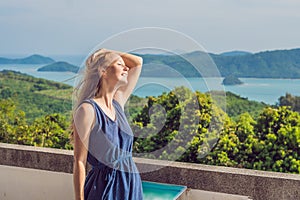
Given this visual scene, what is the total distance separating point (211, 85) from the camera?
2.59m

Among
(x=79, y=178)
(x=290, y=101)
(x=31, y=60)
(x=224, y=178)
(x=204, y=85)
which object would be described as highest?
(x=31, y=60)

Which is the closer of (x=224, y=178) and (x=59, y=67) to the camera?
(x=224, y=178)

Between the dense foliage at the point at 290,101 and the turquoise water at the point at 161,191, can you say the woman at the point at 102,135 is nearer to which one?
the turquoise water at the point at 161,191

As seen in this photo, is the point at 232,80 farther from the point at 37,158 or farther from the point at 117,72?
the point at 117,72

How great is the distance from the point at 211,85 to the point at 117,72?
813mm

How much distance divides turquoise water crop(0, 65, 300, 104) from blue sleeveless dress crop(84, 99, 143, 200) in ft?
1.66

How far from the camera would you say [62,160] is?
3.14 meters

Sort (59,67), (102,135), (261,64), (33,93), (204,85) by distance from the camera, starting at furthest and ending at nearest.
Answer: (33,93)
(59,67)
(261,64)
(204,85)
(102,135)

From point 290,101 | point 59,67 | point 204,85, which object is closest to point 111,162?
point 204,85

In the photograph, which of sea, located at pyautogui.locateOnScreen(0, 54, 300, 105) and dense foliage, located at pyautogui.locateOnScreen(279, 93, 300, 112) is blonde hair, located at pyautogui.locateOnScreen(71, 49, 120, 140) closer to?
sea, located at pyautogui.locateOnScreen(0, 54, 300, 105)

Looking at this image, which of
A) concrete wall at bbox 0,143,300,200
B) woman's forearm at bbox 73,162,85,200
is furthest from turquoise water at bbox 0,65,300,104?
woman's forearm at bbox 73,162,85,200

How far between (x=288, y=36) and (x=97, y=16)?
1851 mm

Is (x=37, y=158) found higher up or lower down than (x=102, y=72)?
lower down

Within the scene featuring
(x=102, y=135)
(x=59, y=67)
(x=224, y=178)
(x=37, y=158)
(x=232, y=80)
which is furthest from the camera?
(x=59, y=67)
